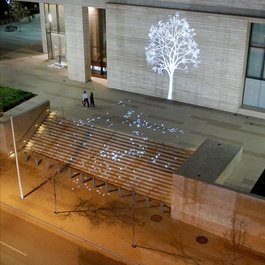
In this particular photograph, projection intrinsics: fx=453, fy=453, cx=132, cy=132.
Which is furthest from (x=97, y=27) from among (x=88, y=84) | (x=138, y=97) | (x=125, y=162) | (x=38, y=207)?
(x=38, y=207)

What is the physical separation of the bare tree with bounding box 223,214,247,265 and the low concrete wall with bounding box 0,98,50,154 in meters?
16.1

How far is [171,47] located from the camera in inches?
1302

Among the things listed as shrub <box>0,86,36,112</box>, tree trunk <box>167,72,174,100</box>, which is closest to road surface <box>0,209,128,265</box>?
shrub <box>0,86,36,112</box>

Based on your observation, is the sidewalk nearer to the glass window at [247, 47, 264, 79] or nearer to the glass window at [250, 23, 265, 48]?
the glass window at [247, 47, 264, 79]

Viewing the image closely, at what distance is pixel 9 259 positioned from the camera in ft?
73.5

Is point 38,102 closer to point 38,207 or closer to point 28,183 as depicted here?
point 28,183

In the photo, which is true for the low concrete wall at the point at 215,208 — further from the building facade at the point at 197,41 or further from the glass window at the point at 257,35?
the glass window at the point at 257,35

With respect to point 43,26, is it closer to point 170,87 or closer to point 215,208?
point 170,87

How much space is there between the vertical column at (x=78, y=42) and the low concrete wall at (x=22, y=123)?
21.5 feet

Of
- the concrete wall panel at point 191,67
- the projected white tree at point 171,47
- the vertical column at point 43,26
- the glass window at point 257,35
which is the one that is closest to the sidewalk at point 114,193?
the concrete wall panel at point 191,67

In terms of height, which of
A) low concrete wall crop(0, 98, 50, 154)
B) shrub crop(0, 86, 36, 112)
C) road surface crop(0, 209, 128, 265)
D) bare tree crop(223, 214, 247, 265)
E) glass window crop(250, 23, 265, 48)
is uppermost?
glass window crop(250, 23, 265, 48)

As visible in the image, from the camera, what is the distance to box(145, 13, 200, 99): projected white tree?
105ft

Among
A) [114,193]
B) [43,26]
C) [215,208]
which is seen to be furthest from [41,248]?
[43,26]

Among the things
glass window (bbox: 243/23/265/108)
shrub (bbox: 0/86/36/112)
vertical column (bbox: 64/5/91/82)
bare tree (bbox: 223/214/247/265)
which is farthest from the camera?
vertical column (bbox: 64/5/91/82)
